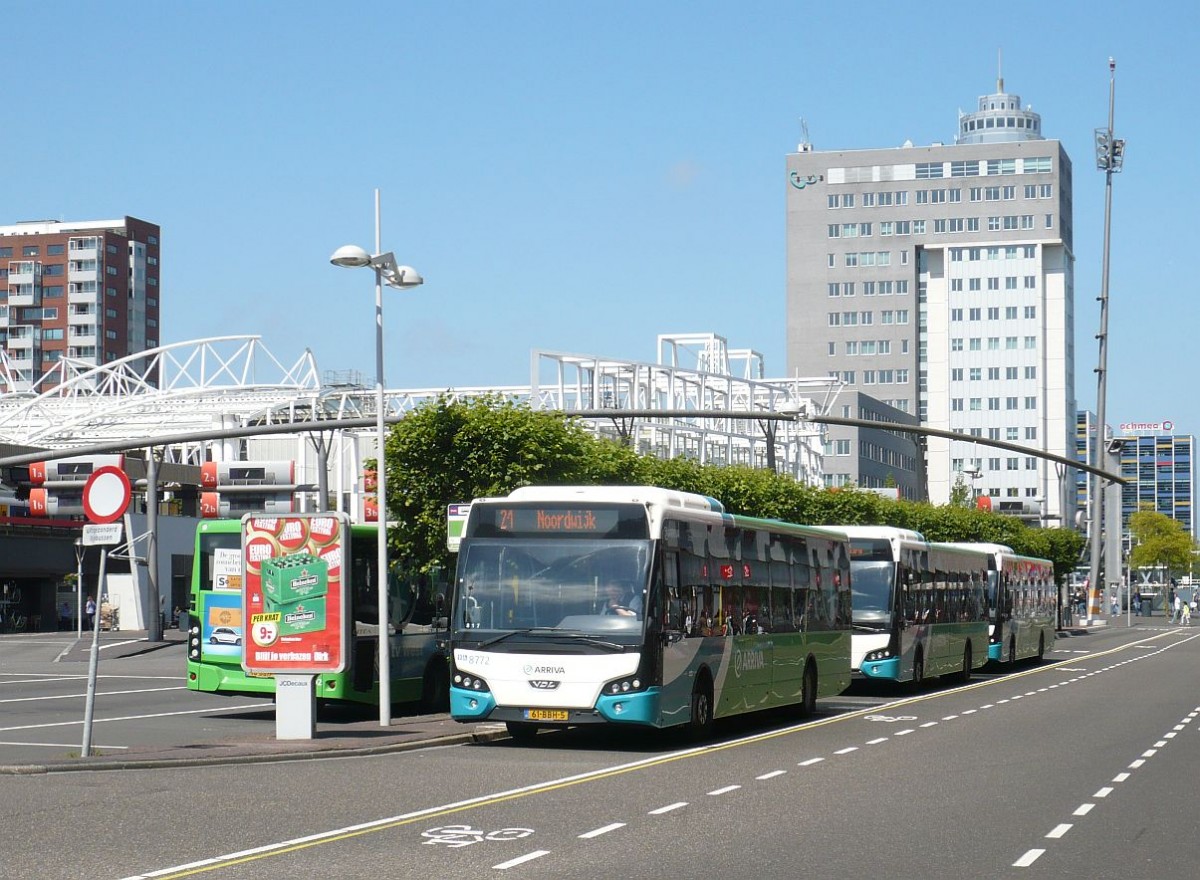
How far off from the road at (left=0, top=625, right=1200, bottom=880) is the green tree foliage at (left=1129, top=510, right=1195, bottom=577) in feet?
446

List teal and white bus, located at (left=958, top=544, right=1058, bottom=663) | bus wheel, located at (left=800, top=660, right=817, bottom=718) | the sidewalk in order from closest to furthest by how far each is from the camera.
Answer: the sidewalk
bus wheel, located at (left=800, top=660, right=817, bottom=718)
teal and white bus, located at (left=958, top=544, right=1058, bottom=663)

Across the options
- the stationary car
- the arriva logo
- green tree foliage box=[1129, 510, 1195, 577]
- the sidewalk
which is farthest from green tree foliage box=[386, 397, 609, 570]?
green tree foliage box=[1129, 510, 1195, 577]

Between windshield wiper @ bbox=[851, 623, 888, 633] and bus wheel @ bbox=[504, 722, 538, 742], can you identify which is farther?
windshield wiper @ bbox=[851, 623, 888, 633]

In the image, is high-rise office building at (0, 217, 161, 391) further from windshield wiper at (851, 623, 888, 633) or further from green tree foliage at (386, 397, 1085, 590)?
windshield wiper at (851, 623, 888, 633)

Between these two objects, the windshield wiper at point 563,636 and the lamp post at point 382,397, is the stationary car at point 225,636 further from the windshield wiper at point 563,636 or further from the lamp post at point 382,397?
the windshield wiper at point 563,636

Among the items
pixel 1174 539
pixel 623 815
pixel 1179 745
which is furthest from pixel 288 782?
pixel 1174 539

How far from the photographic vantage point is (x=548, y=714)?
19.8m

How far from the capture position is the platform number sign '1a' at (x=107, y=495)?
17.9 m

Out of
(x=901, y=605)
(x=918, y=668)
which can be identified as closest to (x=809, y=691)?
(x=901, y=605)

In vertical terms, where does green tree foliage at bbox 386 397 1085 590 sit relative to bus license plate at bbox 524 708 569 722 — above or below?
above

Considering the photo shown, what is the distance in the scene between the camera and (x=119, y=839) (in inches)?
467

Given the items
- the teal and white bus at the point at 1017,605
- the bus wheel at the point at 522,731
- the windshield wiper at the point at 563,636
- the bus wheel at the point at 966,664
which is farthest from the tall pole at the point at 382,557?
the teal and white bus at the point at 1017,605

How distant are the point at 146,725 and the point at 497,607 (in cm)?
641

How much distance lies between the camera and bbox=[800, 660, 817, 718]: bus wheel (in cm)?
2677
